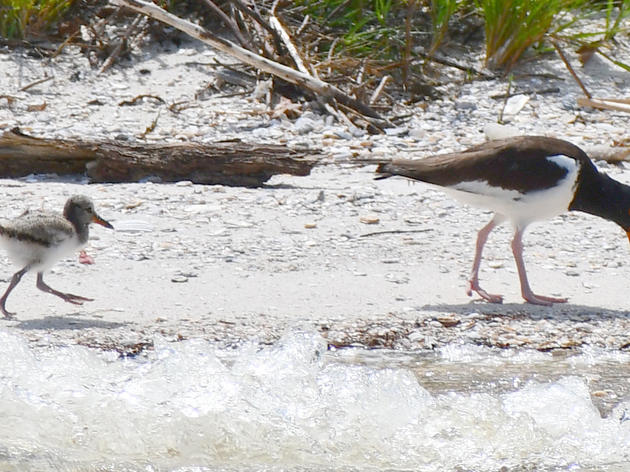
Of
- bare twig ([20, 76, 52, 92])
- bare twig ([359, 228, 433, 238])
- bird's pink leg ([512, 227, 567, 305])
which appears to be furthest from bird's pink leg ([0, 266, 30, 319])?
bare twig ([20, 76, 52, 92])

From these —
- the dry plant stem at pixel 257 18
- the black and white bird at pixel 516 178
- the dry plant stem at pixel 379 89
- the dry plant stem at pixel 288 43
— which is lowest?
the dry plant stem at pixel 379 89

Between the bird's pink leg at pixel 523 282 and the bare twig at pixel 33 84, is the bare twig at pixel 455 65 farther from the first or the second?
the bird's pink leg at pixel 523 282

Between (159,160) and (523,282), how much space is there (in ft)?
9.11

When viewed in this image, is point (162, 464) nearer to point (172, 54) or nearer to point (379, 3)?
point (172, 54)

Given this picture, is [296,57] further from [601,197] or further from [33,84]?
[601,197]

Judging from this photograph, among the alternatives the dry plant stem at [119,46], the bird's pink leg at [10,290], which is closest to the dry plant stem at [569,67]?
the dry plant stem at [119,46]

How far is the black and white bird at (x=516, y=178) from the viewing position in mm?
6551

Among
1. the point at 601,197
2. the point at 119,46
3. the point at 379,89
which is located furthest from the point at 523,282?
the point at 119,46

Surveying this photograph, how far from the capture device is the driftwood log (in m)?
8.05

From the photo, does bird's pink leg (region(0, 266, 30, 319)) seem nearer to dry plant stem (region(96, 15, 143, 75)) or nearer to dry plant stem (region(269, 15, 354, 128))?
dry plant stem (region(269, 15, 354, 128))

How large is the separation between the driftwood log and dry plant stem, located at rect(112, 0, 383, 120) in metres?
1.52

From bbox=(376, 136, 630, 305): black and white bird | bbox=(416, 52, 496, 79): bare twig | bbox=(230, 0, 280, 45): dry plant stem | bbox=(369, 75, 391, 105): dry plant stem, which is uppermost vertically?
bbox=(376, 136, 630, 305): black and white bird

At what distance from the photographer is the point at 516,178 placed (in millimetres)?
6539

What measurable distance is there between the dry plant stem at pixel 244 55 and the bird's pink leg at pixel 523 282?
325 centimetres
